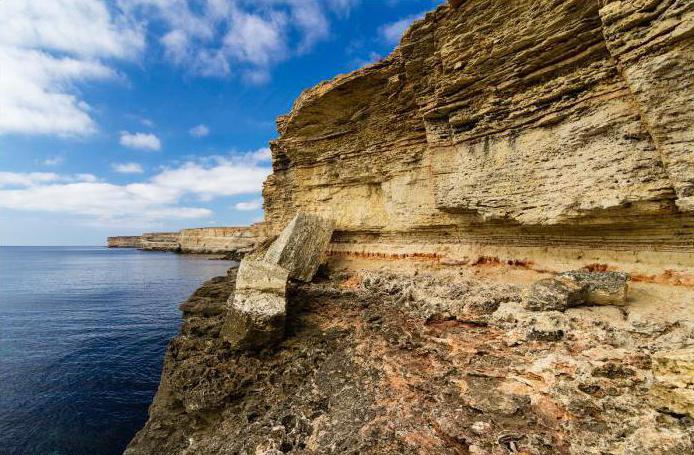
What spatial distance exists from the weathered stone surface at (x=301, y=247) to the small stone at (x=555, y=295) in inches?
322

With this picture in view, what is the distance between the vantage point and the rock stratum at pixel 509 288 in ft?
16.4

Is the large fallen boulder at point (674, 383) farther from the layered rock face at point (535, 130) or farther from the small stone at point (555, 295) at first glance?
the layered rock face at point (535, 130)

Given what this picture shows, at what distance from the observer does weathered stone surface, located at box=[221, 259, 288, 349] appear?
8.98m

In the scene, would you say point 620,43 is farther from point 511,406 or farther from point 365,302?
point 365,302

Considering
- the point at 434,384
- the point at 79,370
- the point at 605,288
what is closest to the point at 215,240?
the point at 79,370

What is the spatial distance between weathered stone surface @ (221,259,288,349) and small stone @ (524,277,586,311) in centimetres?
647

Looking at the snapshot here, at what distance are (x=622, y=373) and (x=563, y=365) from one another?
2.54 feet

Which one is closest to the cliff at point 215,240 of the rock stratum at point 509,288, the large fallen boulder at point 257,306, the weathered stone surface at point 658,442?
the large fallen boulder at point 257,306

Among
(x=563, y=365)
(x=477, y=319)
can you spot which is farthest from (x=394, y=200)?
(x=563, y=365)

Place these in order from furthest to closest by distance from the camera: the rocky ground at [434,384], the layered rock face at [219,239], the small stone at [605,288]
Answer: the layered rock face at [219,239] → the small stone at [605,288] → the rocky ground at [434,384]

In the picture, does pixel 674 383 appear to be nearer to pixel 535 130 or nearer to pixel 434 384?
pixel 434 384

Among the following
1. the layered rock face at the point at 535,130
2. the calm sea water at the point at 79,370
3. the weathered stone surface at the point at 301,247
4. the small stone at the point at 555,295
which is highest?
the layered rock face at the point at 535,130

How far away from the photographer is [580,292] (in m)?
6.93

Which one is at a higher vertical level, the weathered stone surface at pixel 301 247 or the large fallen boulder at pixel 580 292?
the weathered stone surface at pixel 301 247
